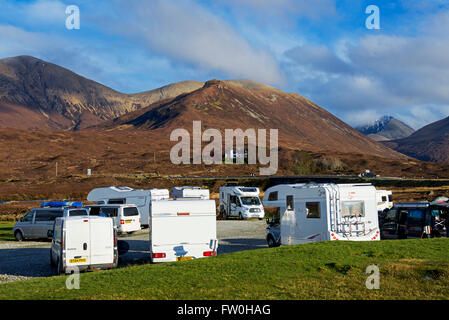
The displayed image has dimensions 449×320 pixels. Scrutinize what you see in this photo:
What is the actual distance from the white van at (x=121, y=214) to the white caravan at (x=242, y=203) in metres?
10.4

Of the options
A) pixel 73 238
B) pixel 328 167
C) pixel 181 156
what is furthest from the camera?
pixel 181 156

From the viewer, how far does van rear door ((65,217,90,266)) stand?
1501 centimetres

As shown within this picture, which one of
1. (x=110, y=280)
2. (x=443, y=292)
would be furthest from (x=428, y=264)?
(x=110, y=280)

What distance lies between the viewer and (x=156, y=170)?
11569cm

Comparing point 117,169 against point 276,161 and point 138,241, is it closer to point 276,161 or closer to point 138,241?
point 276,161

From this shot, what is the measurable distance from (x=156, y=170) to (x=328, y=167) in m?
46.8

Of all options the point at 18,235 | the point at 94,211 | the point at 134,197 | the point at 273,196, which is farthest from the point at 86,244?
the point at 134,197

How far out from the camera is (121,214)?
28.9 metres

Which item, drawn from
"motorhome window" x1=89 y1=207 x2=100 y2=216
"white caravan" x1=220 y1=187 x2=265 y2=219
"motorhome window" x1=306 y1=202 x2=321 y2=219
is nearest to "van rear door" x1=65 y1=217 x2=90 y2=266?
"motorhome window" x1=306 y1=202 x2=321 y2=219

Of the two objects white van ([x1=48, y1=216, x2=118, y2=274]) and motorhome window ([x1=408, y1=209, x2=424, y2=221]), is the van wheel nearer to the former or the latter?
white van ([x1=48, y1=216, x2=118, y2=274])

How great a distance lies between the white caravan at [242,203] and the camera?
37.2 metres

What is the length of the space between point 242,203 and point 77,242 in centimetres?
2318

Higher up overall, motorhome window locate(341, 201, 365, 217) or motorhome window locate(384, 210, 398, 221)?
motorhome window locate(341, 201, 365, 217)
